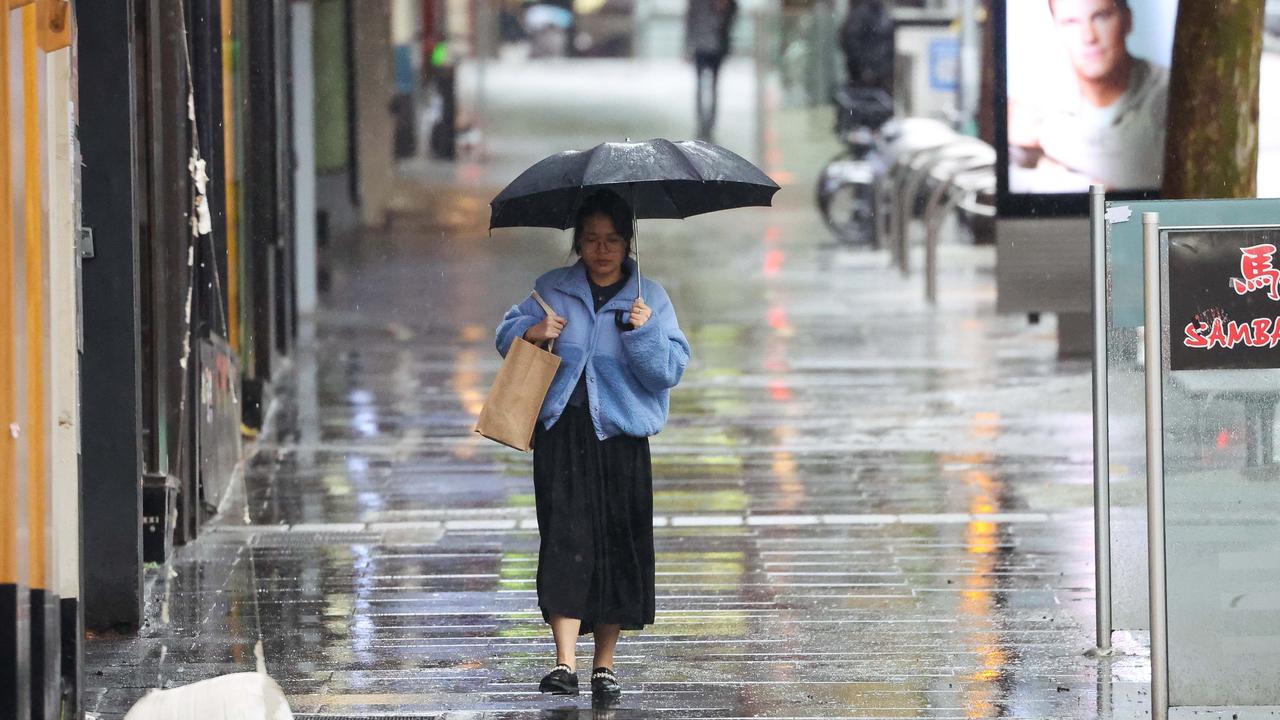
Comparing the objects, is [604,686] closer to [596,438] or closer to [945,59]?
[596,438]

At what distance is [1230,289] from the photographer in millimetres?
5230

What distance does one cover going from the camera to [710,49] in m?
Result: 28.3

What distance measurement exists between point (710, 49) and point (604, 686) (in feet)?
76.2

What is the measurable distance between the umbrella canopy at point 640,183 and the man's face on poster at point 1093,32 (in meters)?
6.14

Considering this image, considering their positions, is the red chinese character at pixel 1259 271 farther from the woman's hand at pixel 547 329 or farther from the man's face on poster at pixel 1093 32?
the man's face on poster at pixel 1093 32

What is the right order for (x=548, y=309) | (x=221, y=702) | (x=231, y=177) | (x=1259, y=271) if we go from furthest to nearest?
1. (x=231, y=177)
2. (x=548, y=309)
3. (x=1259, y=271)
4. (x=221, y=702)

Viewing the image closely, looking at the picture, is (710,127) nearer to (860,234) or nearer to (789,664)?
(860,234)

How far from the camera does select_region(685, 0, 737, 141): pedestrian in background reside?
27.7m

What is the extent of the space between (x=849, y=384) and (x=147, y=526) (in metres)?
5.46

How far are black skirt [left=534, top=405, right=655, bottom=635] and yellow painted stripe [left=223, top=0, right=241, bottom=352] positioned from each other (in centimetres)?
423

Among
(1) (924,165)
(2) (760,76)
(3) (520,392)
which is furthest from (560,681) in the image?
(2) (760,76)

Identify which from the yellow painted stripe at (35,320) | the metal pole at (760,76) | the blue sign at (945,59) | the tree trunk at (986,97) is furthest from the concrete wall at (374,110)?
the yellow painted stripe at (35,320)

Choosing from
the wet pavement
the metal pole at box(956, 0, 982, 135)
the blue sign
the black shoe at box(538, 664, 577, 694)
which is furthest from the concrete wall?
the black shoe at box(538, 664, 577, 694)

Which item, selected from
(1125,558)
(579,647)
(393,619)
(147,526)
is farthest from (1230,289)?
(147,526)
